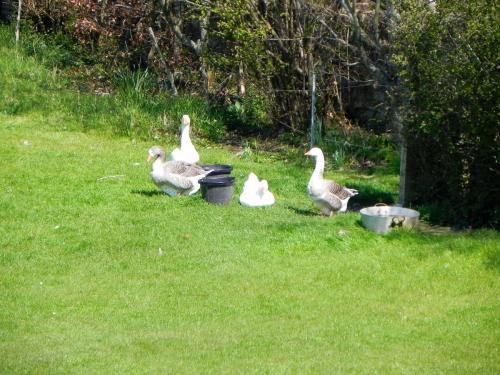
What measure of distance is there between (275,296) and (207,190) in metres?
3.77

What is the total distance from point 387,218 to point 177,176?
10.5 feet

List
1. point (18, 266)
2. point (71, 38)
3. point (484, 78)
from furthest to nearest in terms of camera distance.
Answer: point (71, 38)
point (484, 78)
point (18, 266)

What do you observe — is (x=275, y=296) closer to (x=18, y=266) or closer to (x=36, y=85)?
(x=18, y=266)

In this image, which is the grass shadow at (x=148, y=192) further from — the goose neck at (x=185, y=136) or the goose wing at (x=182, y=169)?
the goose neck at (x=185, y=136)

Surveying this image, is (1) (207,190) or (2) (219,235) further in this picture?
(1) (207,190)

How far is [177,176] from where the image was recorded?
44.6ft

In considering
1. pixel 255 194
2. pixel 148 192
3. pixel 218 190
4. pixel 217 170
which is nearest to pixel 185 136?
pixel 217 170

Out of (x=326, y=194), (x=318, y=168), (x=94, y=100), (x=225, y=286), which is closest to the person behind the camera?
(x=225, y=286)

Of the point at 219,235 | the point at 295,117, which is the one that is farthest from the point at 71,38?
the point at 219,235

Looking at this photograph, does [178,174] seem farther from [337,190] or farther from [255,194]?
[337,190]

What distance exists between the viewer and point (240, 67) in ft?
64.0

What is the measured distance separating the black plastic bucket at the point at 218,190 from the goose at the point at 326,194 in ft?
3.99

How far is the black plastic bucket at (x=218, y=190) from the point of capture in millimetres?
13328

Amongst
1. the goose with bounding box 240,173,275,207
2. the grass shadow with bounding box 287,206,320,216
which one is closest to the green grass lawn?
the grass shadow with bounding box 287,206,320,216
